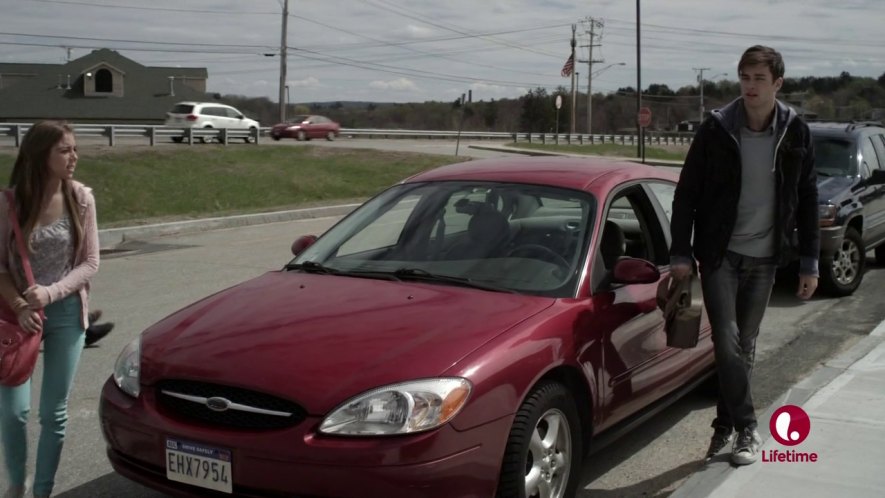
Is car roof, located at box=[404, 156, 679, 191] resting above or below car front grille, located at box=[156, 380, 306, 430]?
above

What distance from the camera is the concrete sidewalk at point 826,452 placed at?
13.4 ft

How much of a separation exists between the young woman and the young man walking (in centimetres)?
269

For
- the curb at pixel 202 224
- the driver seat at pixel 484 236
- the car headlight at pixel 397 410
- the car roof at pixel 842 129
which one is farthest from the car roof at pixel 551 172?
the curb at pixel 202 224

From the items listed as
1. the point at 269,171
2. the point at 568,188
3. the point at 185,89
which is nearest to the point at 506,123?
the point at 185,89

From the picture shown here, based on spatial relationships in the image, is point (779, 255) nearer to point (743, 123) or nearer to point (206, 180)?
point (743, 123)

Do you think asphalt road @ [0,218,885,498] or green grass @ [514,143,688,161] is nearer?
asphalt road @ [0,218,885,498]

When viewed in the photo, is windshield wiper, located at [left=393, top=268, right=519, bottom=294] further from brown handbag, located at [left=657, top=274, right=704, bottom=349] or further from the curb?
the curb

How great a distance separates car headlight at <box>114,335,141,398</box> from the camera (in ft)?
12.2

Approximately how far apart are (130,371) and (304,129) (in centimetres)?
4267

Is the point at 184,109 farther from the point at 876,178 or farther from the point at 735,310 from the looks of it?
the point at 735,310

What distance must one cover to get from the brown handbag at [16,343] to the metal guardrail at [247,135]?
214 cm

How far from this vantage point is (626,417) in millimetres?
4527

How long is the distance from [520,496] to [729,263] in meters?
1.62

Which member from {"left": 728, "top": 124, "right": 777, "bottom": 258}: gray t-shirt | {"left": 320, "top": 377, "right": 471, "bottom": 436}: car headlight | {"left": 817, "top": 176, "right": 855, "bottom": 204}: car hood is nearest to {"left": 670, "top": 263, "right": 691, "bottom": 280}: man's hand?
{"left": 728, "top": 124, "right": 777, "bottom": 258}: gray t-shirt
